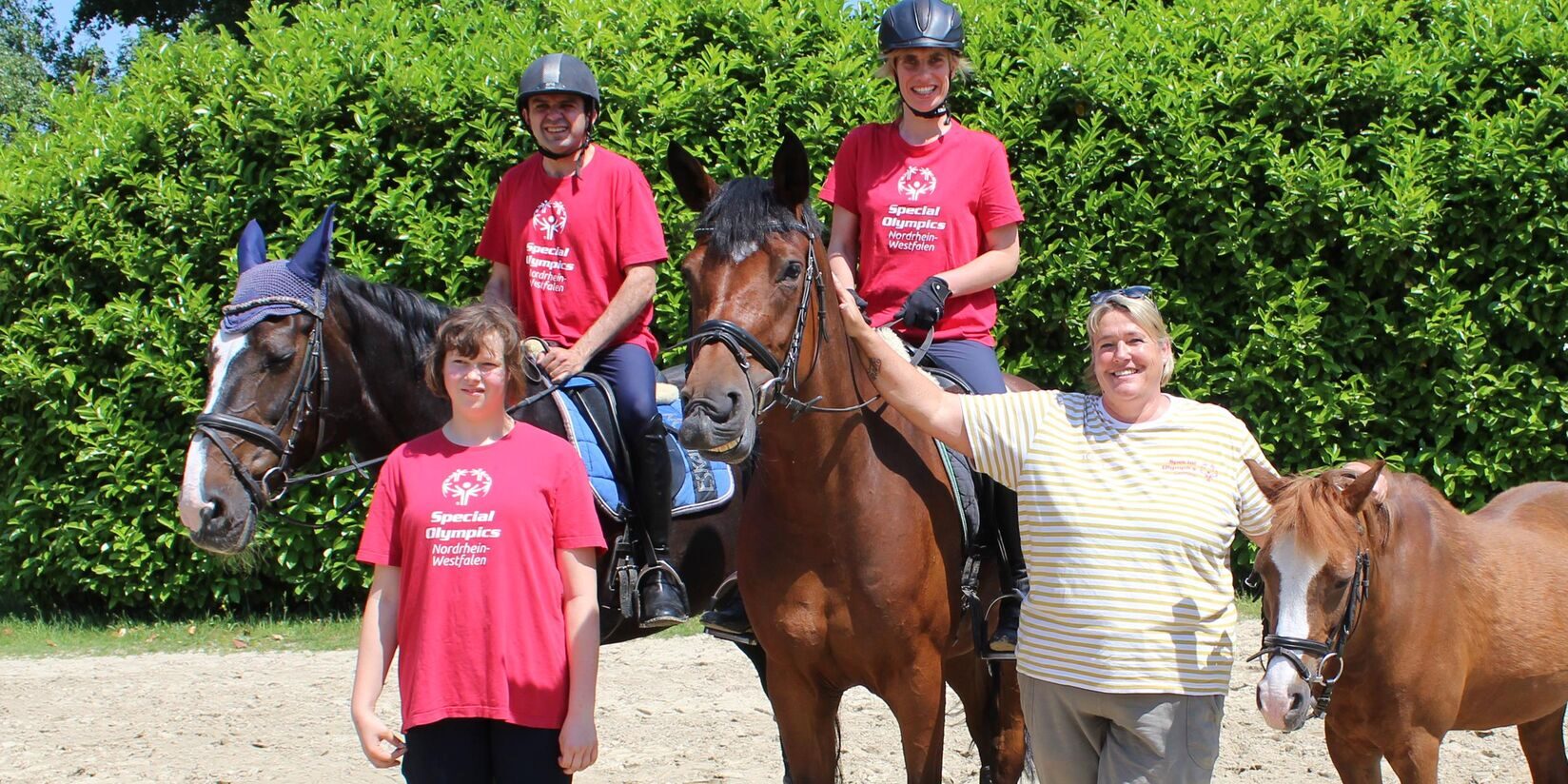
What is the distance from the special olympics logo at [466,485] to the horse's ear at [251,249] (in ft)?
5.49

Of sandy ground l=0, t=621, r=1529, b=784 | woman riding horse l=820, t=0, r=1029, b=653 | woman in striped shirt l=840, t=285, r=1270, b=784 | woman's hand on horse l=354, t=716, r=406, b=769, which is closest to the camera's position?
woman's hand on horse l=354, t=716, r=406, b=769

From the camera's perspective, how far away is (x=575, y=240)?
4.62 meters

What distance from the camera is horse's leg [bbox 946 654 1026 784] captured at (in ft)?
14.8

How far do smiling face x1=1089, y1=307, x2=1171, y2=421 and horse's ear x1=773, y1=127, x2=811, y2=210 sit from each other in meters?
0.95

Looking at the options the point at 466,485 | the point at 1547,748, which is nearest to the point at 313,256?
the point at 466,485

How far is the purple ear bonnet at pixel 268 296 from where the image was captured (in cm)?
389

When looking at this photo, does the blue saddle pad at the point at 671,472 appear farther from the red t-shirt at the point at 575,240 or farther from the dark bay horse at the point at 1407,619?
the dark bay horse at the point at 1407,619

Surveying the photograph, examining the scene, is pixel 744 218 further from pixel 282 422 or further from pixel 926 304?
pixel 282 422

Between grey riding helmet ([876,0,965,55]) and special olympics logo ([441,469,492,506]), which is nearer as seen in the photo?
special olympics logo ([441,469,492,506])

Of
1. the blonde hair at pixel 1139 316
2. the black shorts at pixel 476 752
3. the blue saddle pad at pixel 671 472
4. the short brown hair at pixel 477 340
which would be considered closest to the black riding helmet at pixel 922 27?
the blonde hair at pixel 1139 316

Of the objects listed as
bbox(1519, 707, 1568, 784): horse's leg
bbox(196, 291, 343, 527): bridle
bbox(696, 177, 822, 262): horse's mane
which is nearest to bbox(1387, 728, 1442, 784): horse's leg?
bbox(1519, 707, 1568, 784): horse's leg

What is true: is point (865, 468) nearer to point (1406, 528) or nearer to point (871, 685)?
point (871, 685)

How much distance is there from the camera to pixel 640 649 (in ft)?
26.1

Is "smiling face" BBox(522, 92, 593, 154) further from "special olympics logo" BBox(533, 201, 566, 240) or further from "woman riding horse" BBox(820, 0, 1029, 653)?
"woman riding horse" BBox(820, 0, 1029, 653)
